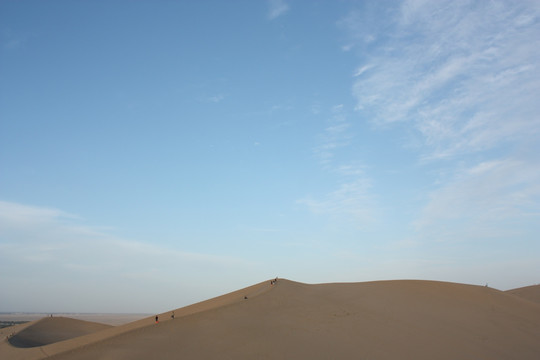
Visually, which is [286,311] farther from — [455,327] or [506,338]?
[506,338]

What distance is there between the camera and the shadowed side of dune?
30.7m

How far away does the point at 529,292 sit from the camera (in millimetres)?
30469

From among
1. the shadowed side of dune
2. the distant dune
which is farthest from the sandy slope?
the shadowed side of dune

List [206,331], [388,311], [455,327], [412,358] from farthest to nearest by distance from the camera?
[388,311] < [455,327] < [206,331] < [412,358]

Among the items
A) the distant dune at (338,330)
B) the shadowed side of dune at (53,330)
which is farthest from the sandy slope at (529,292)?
the shadowed side of dune at (53,330)

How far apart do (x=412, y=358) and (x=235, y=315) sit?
7.03m

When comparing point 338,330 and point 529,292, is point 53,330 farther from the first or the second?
point 529,292

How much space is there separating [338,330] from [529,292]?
22.8 metres

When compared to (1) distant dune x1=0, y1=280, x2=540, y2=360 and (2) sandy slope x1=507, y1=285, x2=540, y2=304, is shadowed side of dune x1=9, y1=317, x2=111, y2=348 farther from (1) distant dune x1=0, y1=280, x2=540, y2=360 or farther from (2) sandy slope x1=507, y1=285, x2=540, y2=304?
(2) sandy slope x1=507, y1=285, x2=540, y2=304

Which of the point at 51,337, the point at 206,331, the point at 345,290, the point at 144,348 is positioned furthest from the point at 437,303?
the point at 51,337

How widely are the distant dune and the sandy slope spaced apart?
960cm

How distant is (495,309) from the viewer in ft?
63.5

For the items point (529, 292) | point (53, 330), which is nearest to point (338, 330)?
point (529, 292)

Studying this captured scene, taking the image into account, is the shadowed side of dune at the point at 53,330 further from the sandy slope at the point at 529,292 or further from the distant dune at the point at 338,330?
the sandy slope at the point at 529,292
